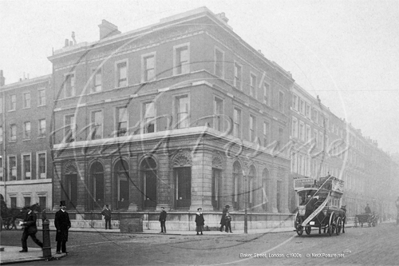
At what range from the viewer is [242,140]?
92.5 ft

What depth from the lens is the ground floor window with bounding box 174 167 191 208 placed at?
25484 millimetres

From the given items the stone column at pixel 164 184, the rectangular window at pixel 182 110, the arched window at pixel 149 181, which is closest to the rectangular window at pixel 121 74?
the rectangular window at pixel 182 110

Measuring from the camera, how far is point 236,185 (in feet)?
88.7

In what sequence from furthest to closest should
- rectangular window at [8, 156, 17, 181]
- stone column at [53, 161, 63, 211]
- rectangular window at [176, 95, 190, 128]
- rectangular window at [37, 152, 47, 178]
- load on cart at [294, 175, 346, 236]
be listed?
1. rectangular window at [8, 156, 17, 181]
2. rectangular window at [37, 152, 47, 178]
3. stone column at [53, 161, 63, 211]
4. rectangular window at [176, 95, 190, 128]
5. load on cart at [294, 175, 346, 236]

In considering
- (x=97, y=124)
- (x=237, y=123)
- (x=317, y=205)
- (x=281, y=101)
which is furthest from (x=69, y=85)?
(x=317, y=205)

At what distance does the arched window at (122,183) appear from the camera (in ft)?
91.9

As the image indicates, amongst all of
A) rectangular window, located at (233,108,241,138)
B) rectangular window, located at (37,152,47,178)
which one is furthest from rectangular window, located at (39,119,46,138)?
rectangular window, located at (233,108,241,138)

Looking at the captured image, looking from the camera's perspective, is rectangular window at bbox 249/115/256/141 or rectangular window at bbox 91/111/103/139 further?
rectangular window at bbox 91/111/103/139

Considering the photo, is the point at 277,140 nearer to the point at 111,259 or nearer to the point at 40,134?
the point at 40,134

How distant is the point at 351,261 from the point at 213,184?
16611 millimetres

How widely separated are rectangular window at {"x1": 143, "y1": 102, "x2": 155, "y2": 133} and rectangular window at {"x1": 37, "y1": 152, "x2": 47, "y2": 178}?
489 inches

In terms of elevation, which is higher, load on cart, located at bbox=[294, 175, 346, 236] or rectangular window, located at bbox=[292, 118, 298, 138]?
rectangular window, located at bbox=[292, 118, 298, 138]

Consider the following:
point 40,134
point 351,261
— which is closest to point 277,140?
point 40,134

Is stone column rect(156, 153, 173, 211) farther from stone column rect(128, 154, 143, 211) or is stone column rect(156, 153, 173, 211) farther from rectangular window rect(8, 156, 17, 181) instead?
rectangular window rect(8, 156, 17, 181)
